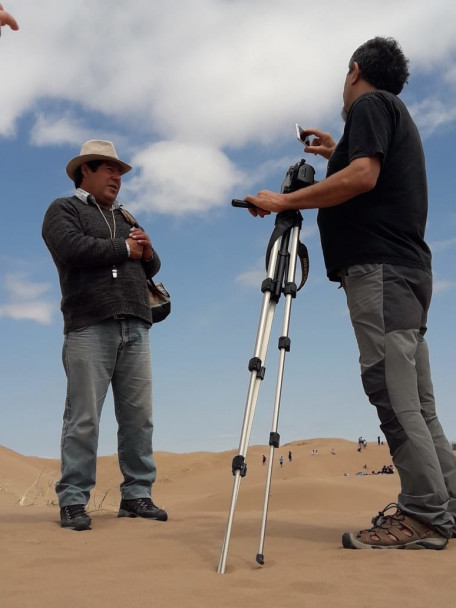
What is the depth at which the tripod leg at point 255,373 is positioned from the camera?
331 centimetres

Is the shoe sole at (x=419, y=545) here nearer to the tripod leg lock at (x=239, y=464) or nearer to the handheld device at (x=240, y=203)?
the tripod leg lock at (x=239, y=464)

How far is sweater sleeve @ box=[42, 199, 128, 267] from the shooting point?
4.73 metres

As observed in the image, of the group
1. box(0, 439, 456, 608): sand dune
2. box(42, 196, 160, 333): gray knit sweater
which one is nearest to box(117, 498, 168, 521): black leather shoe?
box(0, 439, 456, 608): sand dune

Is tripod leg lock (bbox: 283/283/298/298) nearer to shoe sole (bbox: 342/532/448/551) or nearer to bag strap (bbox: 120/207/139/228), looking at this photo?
shoe sole (bbox: 342/532/448/551)

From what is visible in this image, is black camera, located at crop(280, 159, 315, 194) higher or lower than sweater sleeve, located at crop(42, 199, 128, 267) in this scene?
higher

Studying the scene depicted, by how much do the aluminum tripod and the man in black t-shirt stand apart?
0.18 m

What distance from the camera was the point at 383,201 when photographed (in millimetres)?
3830

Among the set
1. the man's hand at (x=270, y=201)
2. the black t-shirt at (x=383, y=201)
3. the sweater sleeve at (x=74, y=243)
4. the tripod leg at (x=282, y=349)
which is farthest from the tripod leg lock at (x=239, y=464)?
the sweater sleeve at (x=74, y=243)

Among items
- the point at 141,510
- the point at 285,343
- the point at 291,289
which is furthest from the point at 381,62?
the point at 141,510

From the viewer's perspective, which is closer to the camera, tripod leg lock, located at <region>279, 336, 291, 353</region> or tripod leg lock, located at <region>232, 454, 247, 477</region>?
tripod leg lock, located at <region>232, 454, 247, 477</region>

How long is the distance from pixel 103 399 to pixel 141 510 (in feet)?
2.89

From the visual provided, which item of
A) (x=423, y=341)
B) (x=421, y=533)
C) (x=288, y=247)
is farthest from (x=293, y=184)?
(x=421, y=533)

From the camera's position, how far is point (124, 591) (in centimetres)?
266

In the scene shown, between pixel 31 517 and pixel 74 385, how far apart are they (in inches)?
50.3
